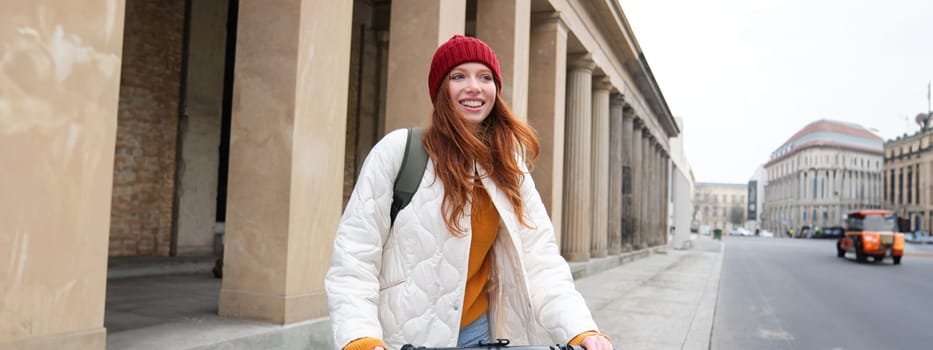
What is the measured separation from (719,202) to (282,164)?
176237mm

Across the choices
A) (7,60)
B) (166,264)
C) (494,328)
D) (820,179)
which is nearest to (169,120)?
(166,264)

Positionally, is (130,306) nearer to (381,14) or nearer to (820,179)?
(381,14)

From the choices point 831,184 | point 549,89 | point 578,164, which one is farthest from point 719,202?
point 549,89

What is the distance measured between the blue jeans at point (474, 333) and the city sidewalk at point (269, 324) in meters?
2.81

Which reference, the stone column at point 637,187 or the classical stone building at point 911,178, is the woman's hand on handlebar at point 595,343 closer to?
the stone column at point 637,187

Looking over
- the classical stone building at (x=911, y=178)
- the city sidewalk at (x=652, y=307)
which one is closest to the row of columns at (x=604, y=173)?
the city sidewalk at (x=652, y=307)

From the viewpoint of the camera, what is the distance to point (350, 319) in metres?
1.79

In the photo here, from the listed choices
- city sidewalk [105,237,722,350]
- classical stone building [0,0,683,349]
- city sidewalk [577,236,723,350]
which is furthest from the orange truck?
classical stone building [0,0,683,349]

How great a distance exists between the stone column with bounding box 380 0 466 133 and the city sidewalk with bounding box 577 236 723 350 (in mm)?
3442

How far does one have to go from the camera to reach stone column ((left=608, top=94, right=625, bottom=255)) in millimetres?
20375

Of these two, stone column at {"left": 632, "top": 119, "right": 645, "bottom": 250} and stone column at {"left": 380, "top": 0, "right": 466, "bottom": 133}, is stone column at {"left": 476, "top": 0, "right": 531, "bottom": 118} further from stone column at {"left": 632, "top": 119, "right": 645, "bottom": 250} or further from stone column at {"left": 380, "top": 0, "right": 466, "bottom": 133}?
stone column at {"left": 632, "top": 119, "right": 645, "bottom": 250}

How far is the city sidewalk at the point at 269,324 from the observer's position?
4625mm

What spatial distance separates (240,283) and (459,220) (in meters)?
3.87

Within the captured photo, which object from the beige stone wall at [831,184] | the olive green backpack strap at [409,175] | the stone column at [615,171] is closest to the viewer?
the olive green backpack strap at [409,175]
